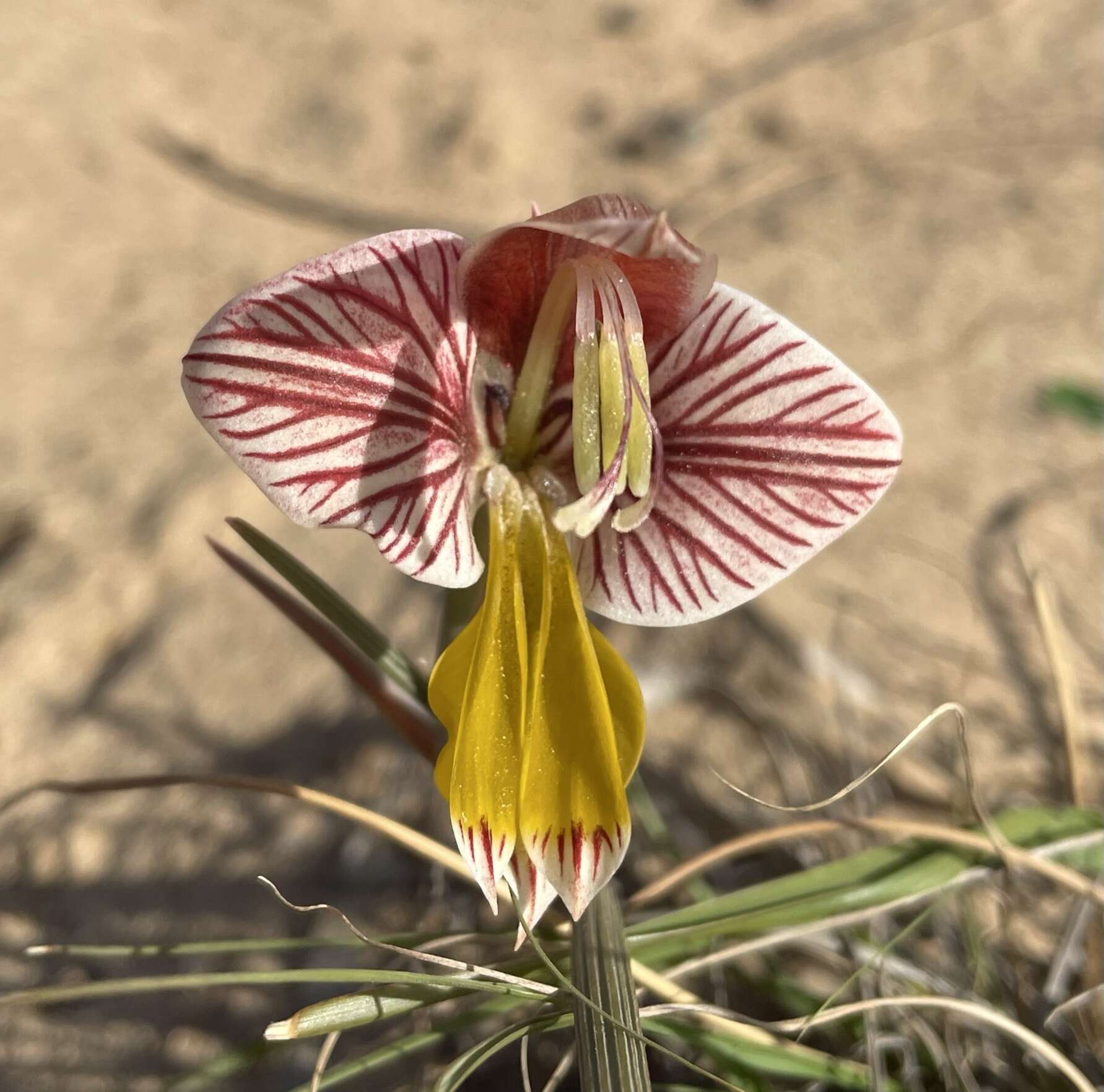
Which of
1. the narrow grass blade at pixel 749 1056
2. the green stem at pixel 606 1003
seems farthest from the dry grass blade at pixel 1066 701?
the green stem at pixel 606 1003

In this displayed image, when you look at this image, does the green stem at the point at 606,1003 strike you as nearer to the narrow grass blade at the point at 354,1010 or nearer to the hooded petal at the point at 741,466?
the narrow grass blade at the point at 354,1010

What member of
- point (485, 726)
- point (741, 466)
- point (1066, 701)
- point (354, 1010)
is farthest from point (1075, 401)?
point (354, 1010)

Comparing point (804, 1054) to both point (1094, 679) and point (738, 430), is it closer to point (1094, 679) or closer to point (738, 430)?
point (738, 430)

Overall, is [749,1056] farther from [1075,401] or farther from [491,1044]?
[1075,401]

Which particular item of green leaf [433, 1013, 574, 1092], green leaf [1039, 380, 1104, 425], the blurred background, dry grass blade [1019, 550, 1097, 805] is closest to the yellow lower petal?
green leaf [433, 1013, 574, 1092]

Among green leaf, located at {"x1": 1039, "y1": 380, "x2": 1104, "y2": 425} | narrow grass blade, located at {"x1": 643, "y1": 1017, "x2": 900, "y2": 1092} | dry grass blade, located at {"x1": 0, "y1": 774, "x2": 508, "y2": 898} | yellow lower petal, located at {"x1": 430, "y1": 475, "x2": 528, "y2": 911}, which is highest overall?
green leaf, located at {"x1": 1039, "y1": 380, "x2": 1104, "y2": 425}

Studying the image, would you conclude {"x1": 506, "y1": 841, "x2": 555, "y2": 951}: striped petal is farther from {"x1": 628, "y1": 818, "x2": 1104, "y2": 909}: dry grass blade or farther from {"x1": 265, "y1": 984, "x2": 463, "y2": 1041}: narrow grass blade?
{"x1": 628, "y1": 818, "x2": 1104, "y2": 909}: dry grass blade

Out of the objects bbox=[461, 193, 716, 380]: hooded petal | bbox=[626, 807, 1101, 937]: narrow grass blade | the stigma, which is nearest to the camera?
bbox=[461, 193, 716, 380]: hooded petal

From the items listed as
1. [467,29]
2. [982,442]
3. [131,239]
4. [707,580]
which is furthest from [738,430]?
[467,29]
